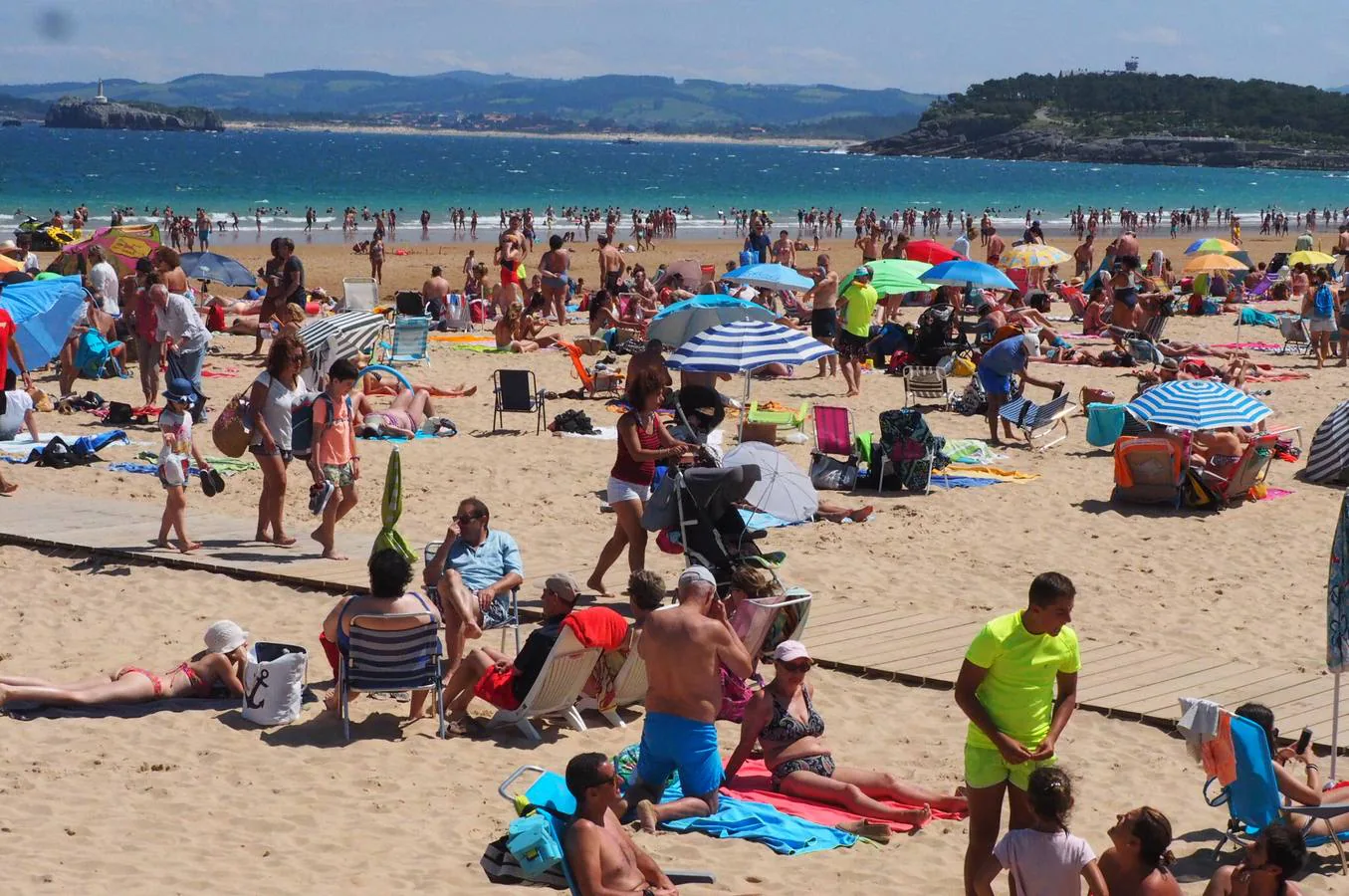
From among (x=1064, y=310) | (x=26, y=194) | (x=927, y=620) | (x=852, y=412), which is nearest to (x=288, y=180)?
(x=26, y=194)

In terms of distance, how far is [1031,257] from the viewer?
82.5 ft

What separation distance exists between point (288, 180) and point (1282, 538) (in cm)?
8393

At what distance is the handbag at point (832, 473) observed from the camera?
40.1ft

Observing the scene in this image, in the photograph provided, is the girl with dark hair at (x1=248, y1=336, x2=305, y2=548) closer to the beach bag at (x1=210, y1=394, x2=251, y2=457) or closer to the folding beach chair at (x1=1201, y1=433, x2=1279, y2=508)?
the beach bag at (x1=210, y1=394, x2=251, y2=457)

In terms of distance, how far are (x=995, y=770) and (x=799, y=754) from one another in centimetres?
128

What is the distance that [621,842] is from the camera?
495 centimetres

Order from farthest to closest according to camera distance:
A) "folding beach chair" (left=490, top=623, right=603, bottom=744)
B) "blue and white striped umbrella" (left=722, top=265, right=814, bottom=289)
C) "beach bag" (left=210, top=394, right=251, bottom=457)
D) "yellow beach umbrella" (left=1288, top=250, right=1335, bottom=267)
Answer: "yellow beach umbrella" (left=1288, top=250, right=1335, bottom=267), "blue and white striped umbrella" (left=722, top=265, right=814, bottom=289), "beach bag" (left=210, top=394, right=251, bottom=457), "folding beach chair" (left=490, top=623, right=603, bottom=744)

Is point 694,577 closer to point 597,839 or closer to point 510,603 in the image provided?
point 597,839

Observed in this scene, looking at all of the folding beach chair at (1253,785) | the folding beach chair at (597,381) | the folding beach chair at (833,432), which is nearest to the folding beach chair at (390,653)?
the folding beach chair at (1253,785)

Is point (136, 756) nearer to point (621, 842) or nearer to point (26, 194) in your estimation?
point (621, 842)

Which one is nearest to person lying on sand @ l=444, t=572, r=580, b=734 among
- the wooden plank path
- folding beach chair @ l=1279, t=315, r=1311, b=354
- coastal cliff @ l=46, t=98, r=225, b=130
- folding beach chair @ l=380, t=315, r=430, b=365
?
the wooden plank path

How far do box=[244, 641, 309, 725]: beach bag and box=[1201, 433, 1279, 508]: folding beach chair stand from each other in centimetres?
732

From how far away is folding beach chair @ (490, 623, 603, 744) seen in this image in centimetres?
684

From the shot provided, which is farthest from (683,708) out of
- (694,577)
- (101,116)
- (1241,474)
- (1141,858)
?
(101,116)
